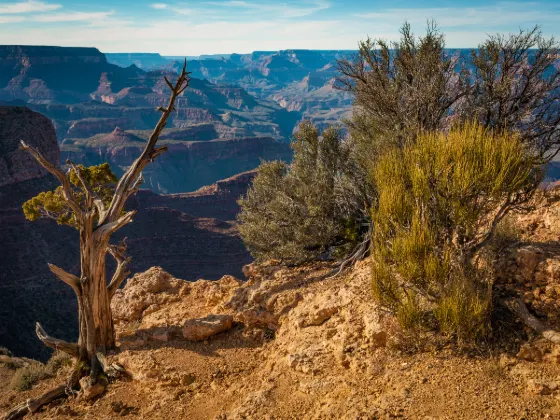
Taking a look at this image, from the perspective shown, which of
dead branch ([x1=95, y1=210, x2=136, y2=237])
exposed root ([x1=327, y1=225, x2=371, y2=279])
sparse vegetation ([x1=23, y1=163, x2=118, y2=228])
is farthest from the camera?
sparse vegetation ([x1=23, y1=163, x2=118, y2=228])

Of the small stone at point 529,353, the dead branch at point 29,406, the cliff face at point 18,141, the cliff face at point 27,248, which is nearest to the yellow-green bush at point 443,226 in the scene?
the small stone at point 529,353

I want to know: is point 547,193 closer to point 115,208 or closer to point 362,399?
point 362,399

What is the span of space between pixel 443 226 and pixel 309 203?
4.11m

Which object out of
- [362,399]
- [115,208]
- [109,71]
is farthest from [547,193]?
[109,71]

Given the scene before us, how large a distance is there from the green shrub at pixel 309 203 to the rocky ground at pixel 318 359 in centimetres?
71

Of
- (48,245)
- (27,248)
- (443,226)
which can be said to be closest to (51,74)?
(48,245)

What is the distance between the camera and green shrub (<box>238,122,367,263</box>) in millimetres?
10078

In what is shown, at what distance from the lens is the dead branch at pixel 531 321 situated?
527cm

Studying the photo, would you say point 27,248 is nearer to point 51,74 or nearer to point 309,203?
point 309,203

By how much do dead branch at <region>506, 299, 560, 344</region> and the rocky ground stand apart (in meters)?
0.12

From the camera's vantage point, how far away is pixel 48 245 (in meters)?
44.3

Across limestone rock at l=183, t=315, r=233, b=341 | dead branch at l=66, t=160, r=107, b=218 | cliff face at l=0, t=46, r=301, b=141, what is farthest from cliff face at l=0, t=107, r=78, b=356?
cliff face at l=0, t=46, r=301, b=141

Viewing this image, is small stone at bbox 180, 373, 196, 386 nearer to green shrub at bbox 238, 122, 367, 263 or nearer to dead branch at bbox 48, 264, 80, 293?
dead branch at bbox 48, 264, 80, 293

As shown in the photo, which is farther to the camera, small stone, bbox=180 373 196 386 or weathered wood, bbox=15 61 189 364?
weathered wood, bbox=15 61 189 364
